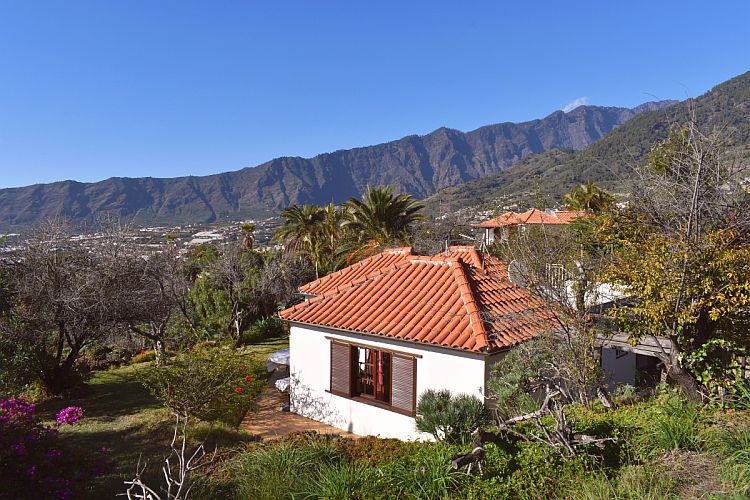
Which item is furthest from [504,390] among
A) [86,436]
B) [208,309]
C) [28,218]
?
[28,218]

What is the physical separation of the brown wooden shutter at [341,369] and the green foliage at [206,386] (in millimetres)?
2280

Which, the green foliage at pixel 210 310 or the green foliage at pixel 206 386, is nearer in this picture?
the green foliage at pixel 206 386

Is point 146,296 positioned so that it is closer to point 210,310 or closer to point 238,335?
point 238,335

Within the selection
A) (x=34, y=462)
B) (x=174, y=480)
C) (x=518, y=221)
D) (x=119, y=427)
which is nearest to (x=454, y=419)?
(x=174, y=480)

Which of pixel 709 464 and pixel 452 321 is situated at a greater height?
pixel 452 321

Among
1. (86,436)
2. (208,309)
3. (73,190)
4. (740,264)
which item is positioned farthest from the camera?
(73,190)

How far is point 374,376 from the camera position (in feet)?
39.7

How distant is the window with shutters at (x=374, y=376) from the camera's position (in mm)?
11242

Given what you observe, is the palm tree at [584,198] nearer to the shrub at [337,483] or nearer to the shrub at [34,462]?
the shrub at [337,483]

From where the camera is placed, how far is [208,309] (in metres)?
25.1

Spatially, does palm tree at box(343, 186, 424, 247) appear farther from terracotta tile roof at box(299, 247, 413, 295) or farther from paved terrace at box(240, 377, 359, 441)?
paved terrace at box(240, 377, 359, 441)

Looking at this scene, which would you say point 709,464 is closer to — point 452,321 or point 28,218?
point 452,321

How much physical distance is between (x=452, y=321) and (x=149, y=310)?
12.0 m

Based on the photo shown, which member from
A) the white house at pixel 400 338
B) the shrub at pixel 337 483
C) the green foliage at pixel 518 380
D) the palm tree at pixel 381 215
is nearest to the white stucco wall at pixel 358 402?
the white house at pixel 400 338
